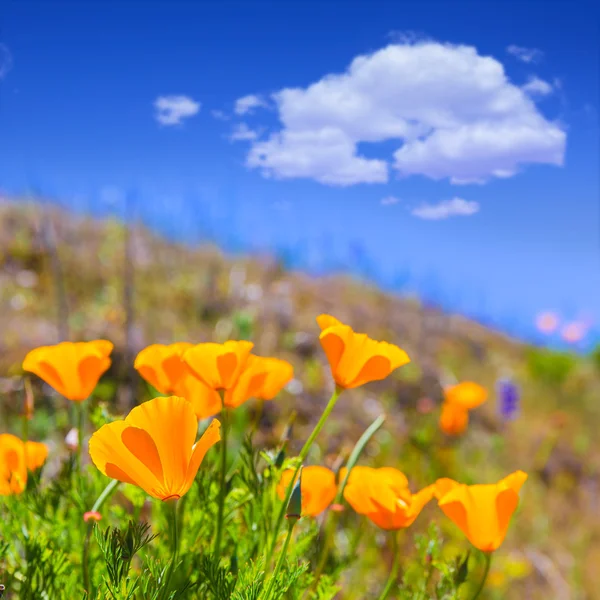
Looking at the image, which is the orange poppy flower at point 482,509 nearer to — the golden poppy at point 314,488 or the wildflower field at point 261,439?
the wildflower field at point 261,439

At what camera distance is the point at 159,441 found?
75 cm

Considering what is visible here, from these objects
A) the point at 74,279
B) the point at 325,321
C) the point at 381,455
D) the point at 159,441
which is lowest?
the point at 381,455

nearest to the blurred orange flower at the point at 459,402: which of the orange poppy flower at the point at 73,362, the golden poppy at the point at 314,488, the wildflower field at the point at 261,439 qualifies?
the wildflower field at the point at 261,439

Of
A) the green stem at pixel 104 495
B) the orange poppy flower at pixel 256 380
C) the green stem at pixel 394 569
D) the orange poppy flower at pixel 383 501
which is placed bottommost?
the green stem at pixel 394 569

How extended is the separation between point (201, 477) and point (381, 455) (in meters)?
2.27

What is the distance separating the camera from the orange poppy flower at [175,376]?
0.99 m

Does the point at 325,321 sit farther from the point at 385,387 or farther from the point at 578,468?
the point at 578,468

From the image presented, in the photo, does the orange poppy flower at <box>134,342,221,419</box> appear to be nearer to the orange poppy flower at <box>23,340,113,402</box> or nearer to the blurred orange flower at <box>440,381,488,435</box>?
the orange poppy flower at <box>23,340,113,402</box>

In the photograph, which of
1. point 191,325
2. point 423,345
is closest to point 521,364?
→ point 423,345

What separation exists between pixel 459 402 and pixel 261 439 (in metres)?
1.51

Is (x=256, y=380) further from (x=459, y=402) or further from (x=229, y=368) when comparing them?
(x=459, y=402)

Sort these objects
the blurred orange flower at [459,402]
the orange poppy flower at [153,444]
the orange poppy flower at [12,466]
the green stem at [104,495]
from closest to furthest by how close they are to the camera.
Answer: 1. the orange poppy flower at [153,444]
2. the green stem at [104,495]
3. the orange poppy flower at [12,466]
4. the blurred orange flower at [459,402]

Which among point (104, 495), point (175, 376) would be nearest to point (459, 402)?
point (175, 376)

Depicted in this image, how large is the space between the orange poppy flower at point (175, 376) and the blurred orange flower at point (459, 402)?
4.19 ft
